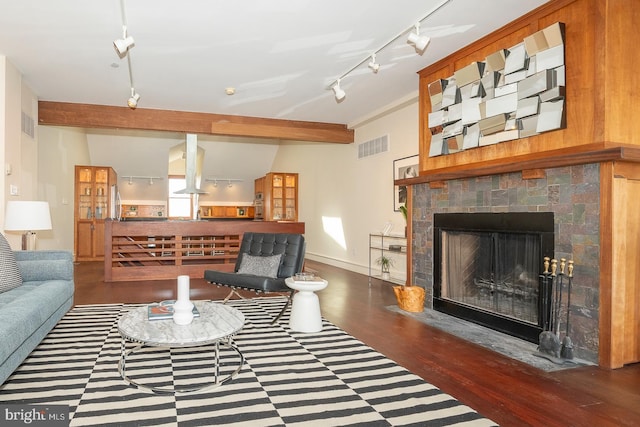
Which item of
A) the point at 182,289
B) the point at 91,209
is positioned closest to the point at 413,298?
the point at 182,289

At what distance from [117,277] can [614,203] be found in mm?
6518

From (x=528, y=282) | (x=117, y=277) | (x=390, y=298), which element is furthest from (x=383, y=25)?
(x=117, y=277)

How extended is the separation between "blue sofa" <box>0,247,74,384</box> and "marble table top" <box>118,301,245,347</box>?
55 centimetres

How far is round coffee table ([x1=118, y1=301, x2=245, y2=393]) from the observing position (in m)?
2.52

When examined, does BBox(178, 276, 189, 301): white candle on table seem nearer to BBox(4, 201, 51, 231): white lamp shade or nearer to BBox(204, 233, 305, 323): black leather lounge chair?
BBox(204, 233, 305, 323): black leather lounge chair

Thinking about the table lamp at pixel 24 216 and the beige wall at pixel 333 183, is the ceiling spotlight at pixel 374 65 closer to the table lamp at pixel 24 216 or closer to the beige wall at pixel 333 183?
the beige wall at pixel 333 183

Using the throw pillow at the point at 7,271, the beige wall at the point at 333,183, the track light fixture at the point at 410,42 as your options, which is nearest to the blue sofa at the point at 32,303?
the throw pillow at the point at 7,271

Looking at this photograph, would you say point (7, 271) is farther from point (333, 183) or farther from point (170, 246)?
point (333, 183)

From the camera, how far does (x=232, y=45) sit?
4309 mm

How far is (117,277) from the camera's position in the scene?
22.3 ft

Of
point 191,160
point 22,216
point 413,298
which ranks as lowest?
point 413,298

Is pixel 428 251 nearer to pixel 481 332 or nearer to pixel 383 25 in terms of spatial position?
pixel 481 332

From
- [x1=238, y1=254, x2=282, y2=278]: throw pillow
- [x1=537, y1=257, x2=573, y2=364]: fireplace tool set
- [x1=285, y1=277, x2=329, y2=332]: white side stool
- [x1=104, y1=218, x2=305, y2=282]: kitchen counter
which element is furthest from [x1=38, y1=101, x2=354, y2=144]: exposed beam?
[x1=537, y1=257, x2=573, y2=364]: fireplace tool set

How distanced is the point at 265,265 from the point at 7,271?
231cm
